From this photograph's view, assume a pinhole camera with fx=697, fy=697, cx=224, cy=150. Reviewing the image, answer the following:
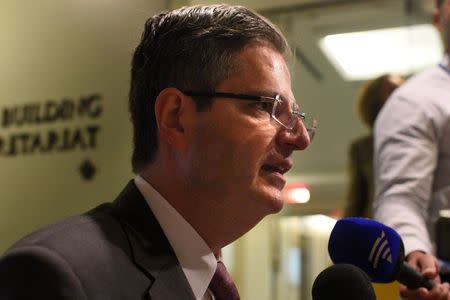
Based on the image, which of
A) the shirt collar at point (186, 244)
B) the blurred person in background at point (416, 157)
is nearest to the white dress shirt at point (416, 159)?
the blurred person in background at point (416, 157)

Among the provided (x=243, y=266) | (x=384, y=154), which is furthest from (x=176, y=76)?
(x=243, y=266)

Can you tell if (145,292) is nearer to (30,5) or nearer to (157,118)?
(157,118)

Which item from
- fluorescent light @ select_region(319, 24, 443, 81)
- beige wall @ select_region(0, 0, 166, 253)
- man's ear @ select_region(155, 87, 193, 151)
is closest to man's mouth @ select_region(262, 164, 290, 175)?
man's ear @ select_region(155, 87, 193, 151)

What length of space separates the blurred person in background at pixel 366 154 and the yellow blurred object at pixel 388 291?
3.89 ft

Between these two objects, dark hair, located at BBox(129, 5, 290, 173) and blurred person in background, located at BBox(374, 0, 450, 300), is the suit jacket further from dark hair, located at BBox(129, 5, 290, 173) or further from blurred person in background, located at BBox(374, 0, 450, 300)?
blurred person in background, located at BBox(374, 0, 450, 300)

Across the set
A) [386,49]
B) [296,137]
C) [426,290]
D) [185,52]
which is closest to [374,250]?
[426,290]

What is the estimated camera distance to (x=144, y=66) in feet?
4.20

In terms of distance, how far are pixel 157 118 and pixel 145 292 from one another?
0.33 metres

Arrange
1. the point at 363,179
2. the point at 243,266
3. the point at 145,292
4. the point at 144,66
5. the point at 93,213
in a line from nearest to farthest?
the point at 145,292 < the point at 93,213 < the point at 144,66 < the point at 363,179 < the point at 243,266

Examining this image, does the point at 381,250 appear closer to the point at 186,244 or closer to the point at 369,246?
the point at 369,246

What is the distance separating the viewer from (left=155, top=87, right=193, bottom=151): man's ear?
1.22 m

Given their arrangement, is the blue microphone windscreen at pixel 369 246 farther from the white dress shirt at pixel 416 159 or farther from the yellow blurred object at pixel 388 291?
the white dress shirt at pixel 416 159

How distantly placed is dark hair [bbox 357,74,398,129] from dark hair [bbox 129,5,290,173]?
4.73ft

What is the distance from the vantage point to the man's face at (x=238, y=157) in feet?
3.92
